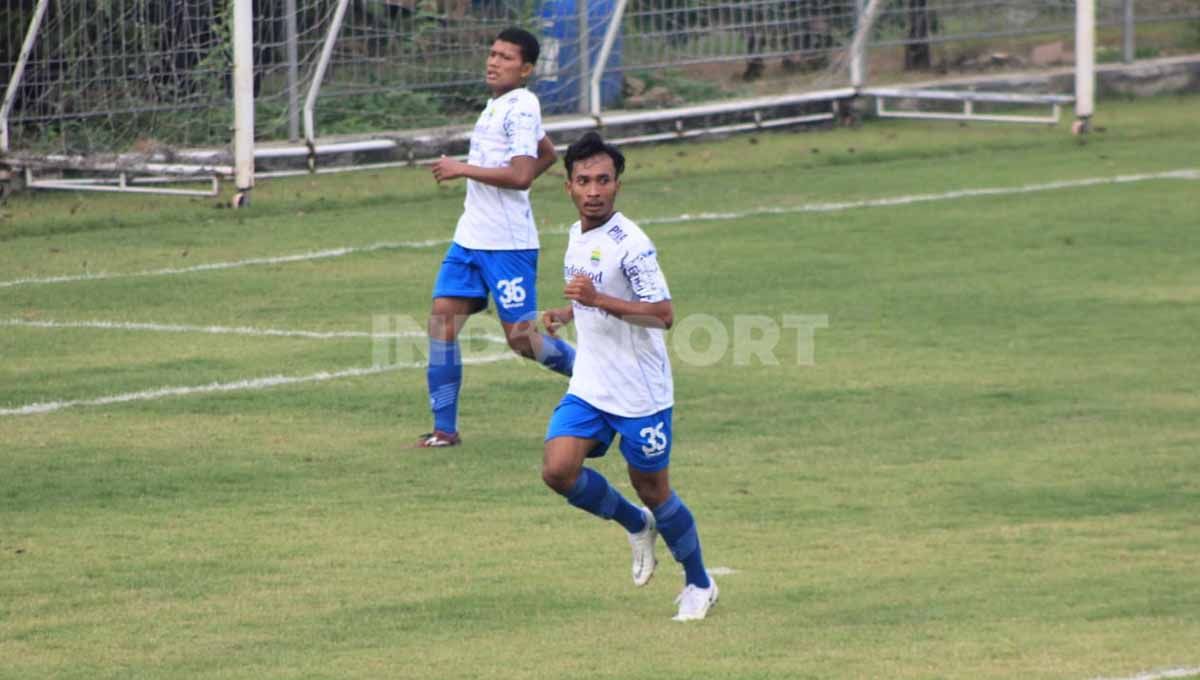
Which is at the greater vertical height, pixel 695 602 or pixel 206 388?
pixel 206 388

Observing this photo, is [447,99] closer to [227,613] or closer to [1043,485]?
[1043,485]

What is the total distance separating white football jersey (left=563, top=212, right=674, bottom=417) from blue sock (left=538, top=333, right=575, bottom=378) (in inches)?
115

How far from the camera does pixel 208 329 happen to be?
13.3 m

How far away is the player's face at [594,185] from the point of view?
7.32m

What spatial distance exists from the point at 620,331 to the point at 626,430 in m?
0.35

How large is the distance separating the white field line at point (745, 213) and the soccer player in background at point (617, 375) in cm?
804

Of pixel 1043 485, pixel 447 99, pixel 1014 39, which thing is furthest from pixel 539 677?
pixel 1014 39

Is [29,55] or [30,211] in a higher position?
[29,55]

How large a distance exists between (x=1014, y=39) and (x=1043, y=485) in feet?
48.7

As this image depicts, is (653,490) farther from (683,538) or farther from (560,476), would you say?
(560,476)

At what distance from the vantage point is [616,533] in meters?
8.91

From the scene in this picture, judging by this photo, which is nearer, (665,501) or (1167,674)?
(1167,674)

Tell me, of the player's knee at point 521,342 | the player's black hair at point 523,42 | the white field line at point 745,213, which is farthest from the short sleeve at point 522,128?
the white field line at point 745,213

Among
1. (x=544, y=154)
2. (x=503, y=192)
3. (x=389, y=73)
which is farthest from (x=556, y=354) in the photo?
(x=389, y=73)
